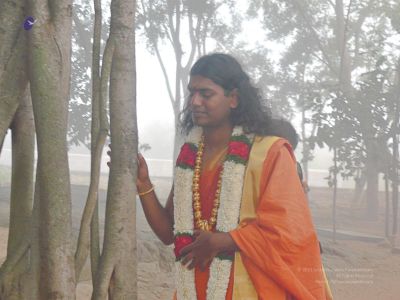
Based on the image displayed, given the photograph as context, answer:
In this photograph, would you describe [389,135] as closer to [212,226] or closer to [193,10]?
[193,10]

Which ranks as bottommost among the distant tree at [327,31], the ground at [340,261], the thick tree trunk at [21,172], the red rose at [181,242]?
the ground at [340,261]

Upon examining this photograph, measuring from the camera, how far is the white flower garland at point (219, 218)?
1.90m

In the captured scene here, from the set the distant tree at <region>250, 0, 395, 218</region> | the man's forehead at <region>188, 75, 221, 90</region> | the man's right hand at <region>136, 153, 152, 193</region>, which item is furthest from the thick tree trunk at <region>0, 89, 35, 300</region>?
the distant tree at <region>250, 0, 395, 218</region>

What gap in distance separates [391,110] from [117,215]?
32.2ft

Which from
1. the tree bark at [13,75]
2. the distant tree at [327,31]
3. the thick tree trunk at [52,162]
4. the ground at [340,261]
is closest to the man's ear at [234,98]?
the thick tree trunk at [52,162]

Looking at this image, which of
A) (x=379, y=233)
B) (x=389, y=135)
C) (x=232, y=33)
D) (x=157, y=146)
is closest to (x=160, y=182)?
(x=232, y=33)

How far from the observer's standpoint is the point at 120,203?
2031 millimetres

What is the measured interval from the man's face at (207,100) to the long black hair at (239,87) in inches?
0.8

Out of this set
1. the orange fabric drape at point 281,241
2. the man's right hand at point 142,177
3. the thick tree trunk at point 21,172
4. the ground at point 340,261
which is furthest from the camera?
the ground at point 340,261

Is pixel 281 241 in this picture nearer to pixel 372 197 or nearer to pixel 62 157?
pixel 62 157

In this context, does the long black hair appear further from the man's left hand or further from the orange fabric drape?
the man's left hand

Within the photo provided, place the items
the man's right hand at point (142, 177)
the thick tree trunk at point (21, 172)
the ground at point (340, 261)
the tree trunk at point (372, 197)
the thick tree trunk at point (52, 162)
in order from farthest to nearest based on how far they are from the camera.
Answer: the tree trunk at point (372, 197)
the ground at point (340, 261)
the thick tree trunk at point (21, 172)
the man's right hand at point (142, 177)
the thick tree trunk at point (52, 162)

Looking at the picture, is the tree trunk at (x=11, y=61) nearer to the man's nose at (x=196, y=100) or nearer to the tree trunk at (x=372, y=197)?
the man's nose at (x=196, y=100)

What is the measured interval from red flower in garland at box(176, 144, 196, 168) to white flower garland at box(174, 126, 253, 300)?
81 millimetres
